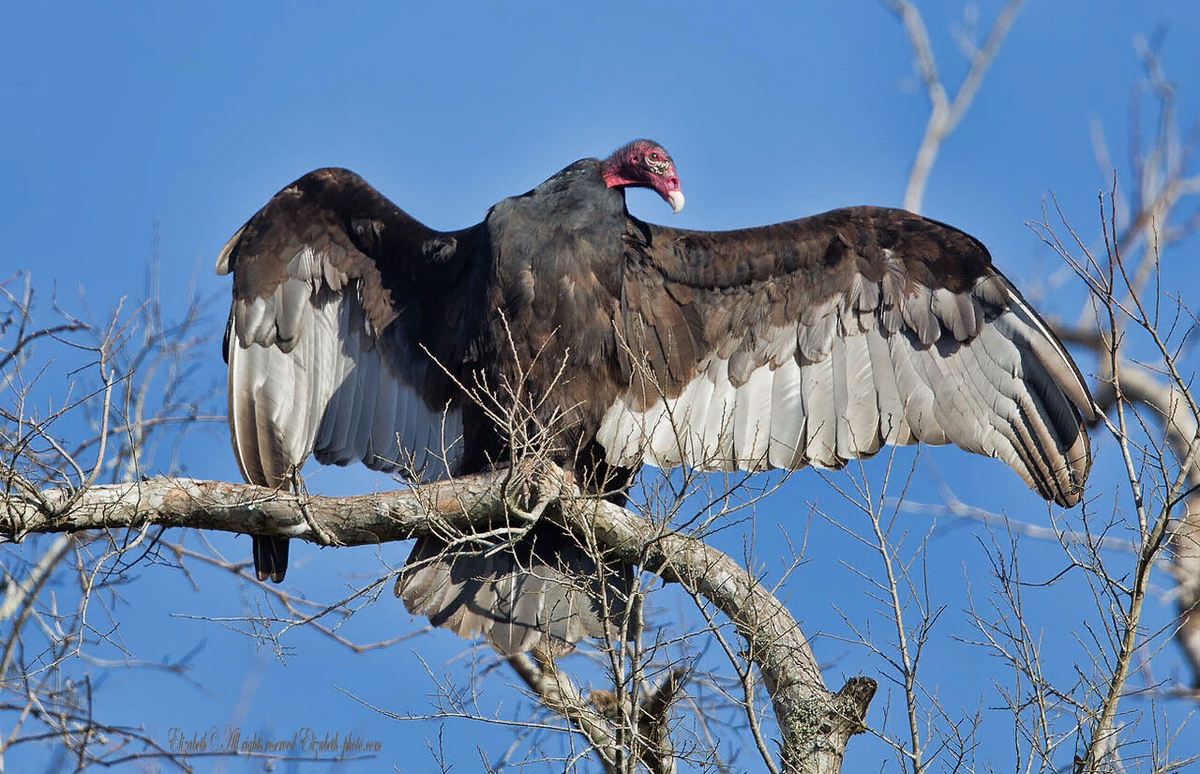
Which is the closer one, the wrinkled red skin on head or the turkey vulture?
the turkey vulture

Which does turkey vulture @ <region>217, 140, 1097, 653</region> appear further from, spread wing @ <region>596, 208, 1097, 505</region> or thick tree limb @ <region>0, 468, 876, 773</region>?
thick tree limb @ <region>0, 468, 876, 773</region>

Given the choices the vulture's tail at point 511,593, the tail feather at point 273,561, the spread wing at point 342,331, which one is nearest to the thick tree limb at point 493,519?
the vulture's tail at point 511,593

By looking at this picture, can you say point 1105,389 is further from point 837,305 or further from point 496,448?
point 496,448

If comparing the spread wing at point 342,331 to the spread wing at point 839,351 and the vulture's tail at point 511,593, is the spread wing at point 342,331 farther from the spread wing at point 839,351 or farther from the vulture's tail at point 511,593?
the spread wing at point 839,351

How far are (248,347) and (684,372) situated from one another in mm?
1647

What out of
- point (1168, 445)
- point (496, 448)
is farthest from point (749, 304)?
point (1168, 445)

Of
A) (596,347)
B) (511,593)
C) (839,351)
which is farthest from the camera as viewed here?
(839,351)

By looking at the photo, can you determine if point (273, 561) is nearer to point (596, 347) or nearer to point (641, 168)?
point (596, 347)

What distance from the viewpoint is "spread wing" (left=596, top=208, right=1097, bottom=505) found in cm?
429

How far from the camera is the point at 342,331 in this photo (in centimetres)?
477

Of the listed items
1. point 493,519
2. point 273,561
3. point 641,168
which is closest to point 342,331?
point 273,561

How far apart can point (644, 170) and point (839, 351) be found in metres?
0.99

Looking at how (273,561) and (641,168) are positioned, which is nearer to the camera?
(273,561)

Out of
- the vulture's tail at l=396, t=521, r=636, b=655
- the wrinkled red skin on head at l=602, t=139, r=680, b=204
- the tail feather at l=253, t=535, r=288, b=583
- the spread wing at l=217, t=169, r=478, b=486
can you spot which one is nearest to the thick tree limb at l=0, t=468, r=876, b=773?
the vulture's tail at l=396, t=521, r=636, b=655
